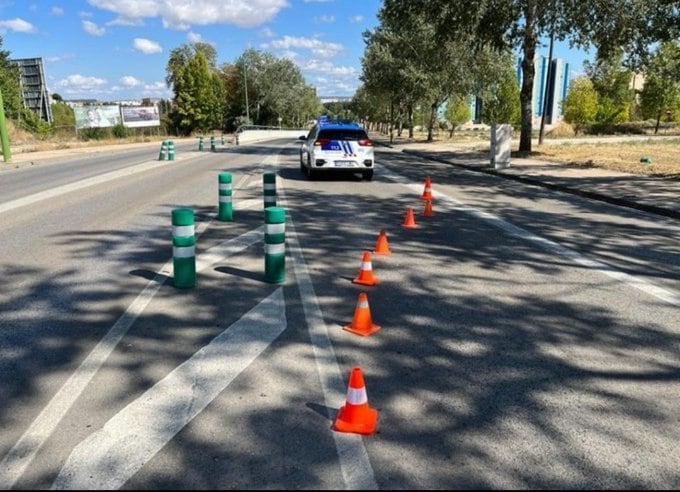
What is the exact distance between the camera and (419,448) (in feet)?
9.48

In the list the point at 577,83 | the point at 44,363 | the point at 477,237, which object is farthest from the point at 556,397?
the point at 577,83

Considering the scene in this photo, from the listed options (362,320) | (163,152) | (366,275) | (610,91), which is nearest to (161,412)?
(362,320)

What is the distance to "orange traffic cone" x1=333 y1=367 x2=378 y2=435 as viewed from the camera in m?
A: 3.01

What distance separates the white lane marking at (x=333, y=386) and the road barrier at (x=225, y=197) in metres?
3.26

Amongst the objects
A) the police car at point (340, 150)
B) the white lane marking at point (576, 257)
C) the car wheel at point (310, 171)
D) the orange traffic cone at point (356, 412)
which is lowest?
the white lane marking at point (576, 257)

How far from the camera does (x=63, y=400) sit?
337 centimetres

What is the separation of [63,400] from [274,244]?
2.70 meters

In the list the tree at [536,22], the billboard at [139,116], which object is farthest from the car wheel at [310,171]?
the billboard at [139,116]

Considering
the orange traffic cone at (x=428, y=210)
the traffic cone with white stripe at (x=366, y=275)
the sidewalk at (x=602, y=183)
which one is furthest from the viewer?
the sidewalk at (x=602, y=183)

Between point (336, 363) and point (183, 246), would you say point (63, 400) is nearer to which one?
point (336, 363)

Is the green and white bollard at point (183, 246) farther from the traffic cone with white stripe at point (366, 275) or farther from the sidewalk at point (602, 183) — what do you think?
the sidewalk at point (602, 183)

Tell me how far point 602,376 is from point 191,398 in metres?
2.75

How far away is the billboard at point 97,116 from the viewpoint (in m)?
50.2

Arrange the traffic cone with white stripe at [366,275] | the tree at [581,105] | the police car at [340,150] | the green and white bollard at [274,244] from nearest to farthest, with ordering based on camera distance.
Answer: the green and white bollard at [274,244], the traffic cone with white stripe at [366,275], the police car at [340,150], the tree at [581,105]
